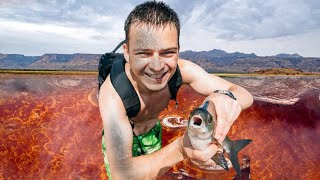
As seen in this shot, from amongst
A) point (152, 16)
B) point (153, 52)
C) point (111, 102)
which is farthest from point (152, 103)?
point (152, 16)

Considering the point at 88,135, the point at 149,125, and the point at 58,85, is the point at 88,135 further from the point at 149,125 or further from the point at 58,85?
the point at 149,125

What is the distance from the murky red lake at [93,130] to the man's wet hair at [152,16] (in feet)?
24.5

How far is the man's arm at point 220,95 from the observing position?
2877 mm

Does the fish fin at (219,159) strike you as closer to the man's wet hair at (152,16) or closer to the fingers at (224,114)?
the fingers at (224,114)

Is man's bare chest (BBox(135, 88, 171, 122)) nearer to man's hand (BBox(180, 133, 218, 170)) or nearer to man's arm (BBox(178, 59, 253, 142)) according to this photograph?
man's arm (BBox(178, 59, 253, 142))

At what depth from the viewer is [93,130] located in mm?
12234

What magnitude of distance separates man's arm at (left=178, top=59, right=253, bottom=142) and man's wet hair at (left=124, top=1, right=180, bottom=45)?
2.92 feet

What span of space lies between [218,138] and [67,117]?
10.8 m

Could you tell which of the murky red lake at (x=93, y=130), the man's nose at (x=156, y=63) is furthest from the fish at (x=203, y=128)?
the murky red lake at (x=93, y=130)

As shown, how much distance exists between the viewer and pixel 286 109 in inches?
512

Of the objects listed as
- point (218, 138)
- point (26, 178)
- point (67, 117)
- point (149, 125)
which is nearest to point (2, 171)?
point (26, 178)

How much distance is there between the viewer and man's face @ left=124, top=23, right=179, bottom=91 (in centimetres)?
321

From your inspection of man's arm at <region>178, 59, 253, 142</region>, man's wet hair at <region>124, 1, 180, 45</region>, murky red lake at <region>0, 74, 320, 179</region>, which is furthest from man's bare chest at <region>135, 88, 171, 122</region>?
murky red lake at <region>0, 74, 320, 179</region>

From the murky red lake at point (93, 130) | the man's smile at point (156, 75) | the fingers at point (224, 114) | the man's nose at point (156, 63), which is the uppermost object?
the man's nose at point (156, 63)
